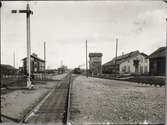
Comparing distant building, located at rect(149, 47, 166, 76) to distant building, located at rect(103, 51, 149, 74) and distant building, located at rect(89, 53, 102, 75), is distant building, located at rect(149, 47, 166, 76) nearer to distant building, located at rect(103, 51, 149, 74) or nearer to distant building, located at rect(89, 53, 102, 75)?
distant building, located at rect(103, 51, 149, 74)

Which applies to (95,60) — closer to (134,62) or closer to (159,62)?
(134,62)

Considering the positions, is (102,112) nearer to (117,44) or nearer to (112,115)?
(112,115)

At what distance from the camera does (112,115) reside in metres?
6.32

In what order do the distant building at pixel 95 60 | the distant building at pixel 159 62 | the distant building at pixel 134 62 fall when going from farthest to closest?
the distant building at pixel 134 62, the distant building at pixel 159 62, the distant building at pixel 95 60

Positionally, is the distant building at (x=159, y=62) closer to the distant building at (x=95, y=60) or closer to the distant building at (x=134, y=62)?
the distant building at (x=134, y=62)

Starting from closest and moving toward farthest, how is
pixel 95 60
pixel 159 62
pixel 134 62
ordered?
1. pixel 95 60
2. pixel 134 62
3. pixel 159 62

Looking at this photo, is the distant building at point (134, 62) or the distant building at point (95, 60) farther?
the distant building at point (134, 62)

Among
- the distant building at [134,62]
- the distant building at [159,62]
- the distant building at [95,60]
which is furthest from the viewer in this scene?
the distant building at [134,62]

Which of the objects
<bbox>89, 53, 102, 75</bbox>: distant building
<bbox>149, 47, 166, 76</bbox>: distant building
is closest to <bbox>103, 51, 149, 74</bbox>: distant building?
<bbox>149, 47, 166, 76</bbox>: distant building

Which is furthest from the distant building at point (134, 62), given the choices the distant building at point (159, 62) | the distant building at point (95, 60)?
the distant building at point (95, 60)

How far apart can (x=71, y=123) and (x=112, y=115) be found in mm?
1409

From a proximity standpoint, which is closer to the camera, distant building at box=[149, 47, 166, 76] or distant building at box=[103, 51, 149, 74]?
distant building at box=[149, 47, 166, 76]

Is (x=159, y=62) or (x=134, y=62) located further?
(x=159, y=62)

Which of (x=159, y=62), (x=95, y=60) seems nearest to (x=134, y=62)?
(x=95, y=60)
